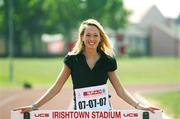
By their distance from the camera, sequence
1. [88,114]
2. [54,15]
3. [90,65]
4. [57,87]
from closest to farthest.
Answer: [88,114], [90,65], [57,87], [54,15]

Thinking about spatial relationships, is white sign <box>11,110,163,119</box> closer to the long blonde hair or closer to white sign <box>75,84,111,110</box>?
white sign <box>75,84,111,110</box>

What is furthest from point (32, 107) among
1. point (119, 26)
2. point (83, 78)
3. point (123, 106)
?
point (119, 26)

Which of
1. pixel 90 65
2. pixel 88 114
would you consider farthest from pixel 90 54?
pixel 88 114

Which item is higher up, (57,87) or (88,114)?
(57,87)

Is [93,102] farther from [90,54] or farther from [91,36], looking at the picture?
[91,36]

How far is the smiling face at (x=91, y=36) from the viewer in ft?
19.0

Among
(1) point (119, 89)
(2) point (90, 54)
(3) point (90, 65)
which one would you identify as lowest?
(1) point (119, 89)

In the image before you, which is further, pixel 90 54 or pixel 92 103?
pixel 92 103

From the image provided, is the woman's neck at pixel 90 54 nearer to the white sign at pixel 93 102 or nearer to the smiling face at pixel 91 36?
the smiling face at pixel 91 36

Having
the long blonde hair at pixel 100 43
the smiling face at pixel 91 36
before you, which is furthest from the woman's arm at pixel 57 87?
the smiling face at pixel 91 36

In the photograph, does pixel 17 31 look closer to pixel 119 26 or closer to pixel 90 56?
pixel 119 26

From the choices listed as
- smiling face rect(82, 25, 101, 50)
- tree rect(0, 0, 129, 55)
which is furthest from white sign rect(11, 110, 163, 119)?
tree rect(0, 0, 129, 55)

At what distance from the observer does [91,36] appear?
19.0 ft

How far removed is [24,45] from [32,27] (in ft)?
23.9
